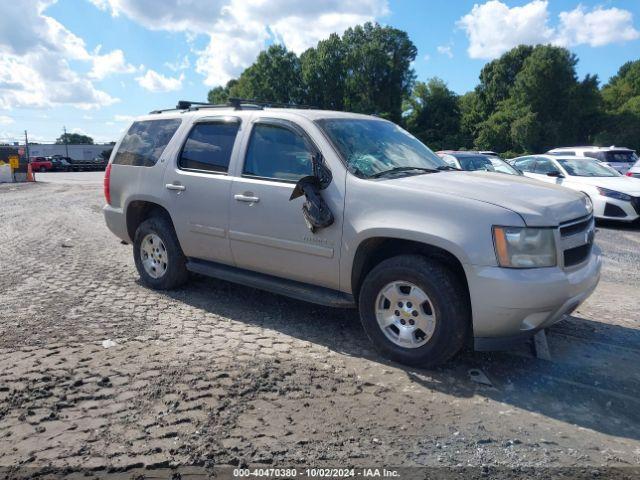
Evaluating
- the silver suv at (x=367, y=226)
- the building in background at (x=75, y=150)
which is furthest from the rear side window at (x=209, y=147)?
the building in background at (x=75, y=150)

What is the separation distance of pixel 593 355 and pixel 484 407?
143cm

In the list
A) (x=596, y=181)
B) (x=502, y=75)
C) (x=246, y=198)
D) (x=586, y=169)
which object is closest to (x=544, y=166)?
(x=586, y=169)

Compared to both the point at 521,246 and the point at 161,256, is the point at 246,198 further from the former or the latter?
the point at 521,246

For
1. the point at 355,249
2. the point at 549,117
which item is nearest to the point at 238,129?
the point at 355,249

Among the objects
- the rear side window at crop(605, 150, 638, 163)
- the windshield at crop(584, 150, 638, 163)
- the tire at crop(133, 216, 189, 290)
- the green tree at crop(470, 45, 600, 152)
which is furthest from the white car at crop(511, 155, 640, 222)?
the green tree at crop(470, 45, 600, 152)

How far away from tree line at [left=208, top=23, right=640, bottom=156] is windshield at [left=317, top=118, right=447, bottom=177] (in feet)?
153

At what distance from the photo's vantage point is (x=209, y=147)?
17.5 ft

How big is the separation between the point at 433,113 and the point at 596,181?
2161 inches

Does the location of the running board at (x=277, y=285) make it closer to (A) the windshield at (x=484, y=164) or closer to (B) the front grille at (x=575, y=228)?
(B) the front grille at (x=575, y=228)

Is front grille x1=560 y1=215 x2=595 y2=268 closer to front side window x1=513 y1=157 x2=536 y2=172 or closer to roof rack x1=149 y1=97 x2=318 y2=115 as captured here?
roof rack x1=149 y1=97 x2=318 y2=115

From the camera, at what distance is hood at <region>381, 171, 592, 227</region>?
144 inches

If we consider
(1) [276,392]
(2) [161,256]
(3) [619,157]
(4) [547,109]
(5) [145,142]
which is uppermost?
(4) [547,109]

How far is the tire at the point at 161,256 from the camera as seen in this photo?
5707 mm

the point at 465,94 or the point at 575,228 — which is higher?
the point at 465,94
